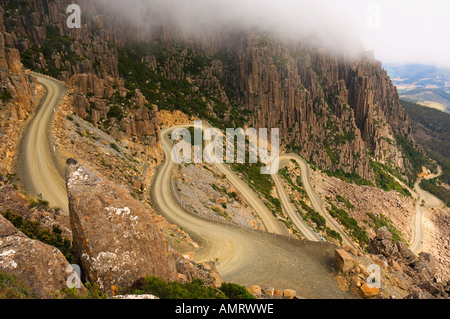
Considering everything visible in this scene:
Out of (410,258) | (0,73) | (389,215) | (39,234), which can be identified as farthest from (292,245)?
(389,215)

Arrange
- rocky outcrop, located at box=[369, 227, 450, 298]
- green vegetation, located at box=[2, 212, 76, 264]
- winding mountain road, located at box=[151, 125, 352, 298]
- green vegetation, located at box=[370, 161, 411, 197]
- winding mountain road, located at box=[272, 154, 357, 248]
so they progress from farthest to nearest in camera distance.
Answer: green vegetation, located at box=[370, 161, 411, 197] < winding mountain road, located at box=[272, 154, 357, 248] < rocky outcrop, located at box=[369, 227, 450, 298] < winding mountain road, located at box=[151, 125, 352, 298] < green vegetation, located at box=[2, 212, 76, 264]

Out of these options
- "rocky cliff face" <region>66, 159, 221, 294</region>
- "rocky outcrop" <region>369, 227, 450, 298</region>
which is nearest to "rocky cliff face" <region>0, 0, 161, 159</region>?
"rocky cliff face" <region>66, 159, 221, 294</region>

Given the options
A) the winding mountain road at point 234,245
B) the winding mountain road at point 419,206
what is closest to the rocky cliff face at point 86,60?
the winding mountain road at point 234,245

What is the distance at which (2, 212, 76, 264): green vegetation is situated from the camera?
13477 millimetres

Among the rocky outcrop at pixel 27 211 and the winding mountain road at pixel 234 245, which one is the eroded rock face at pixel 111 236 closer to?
the rocky outcrop at pixel 27 211

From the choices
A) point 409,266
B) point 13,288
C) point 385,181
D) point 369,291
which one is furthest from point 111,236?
point 385,181

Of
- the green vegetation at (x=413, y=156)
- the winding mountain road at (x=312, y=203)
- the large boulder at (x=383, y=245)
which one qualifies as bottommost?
the green vegetation at (x=413, y=156)

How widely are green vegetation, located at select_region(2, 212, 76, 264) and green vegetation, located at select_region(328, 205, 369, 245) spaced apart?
68.1m

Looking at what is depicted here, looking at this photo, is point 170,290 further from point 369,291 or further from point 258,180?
point 258,180

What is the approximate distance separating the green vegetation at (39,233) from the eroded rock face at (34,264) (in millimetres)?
3111

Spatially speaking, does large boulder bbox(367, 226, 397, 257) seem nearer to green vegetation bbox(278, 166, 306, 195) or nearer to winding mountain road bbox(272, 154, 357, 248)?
winding mountain road bbox(272, 154, 357, 248)

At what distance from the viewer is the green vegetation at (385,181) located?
114 metres

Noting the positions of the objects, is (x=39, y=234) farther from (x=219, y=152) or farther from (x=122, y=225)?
(x=219, y=152)
